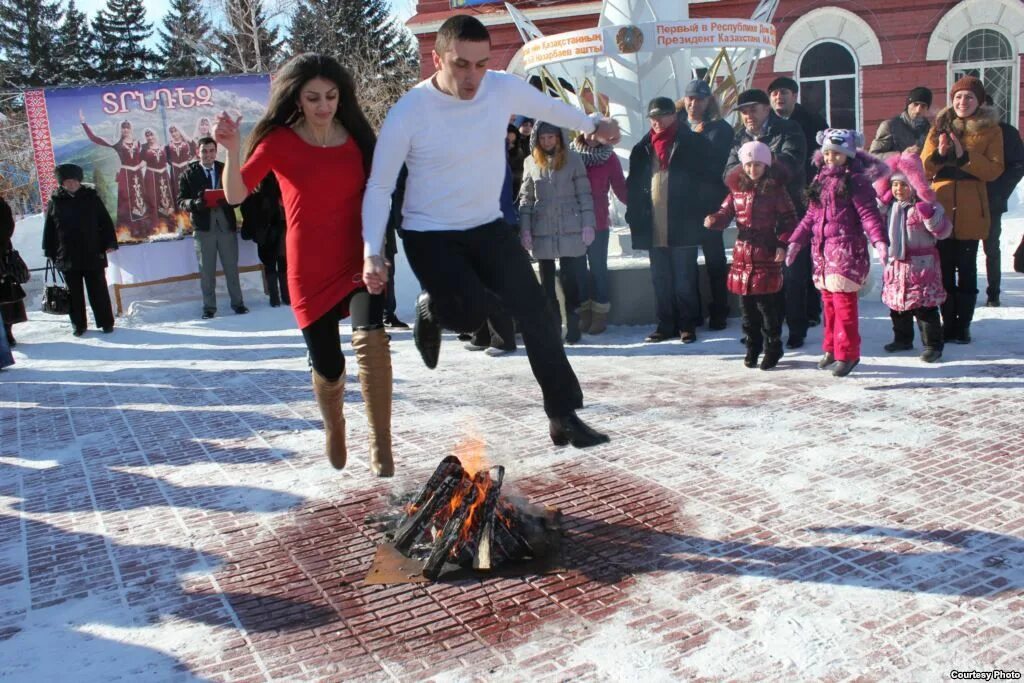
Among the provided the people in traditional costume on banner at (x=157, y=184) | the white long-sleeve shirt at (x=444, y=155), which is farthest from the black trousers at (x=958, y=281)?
the people in traditional costume on banner at (x=157, y=184)

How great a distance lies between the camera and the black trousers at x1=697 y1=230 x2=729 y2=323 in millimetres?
8648

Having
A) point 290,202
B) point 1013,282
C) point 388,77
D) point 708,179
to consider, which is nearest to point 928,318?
point 708,179

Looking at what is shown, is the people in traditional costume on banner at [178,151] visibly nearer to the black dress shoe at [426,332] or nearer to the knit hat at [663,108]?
the knit hat at [663,108]

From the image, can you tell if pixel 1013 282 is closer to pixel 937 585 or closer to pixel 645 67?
pixel 645 67

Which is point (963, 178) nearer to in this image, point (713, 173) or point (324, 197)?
point (713, 173)

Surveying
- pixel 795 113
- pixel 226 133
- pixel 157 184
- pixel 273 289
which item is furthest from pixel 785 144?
pixel 157 184

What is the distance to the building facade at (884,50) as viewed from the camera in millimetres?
19969

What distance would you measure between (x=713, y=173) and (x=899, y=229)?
1.71 meters

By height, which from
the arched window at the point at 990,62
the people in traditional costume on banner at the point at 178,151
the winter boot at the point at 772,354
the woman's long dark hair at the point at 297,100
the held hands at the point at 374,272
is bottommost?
the winter boot at the point at 772,354

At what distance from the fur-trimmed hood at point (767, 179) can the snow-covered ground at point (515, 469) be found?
4.62 feet

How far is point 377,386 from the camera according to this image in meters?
4.42

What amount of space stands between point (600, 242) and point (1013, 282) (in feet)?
15.4

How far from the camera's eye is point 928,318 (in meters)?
7.43

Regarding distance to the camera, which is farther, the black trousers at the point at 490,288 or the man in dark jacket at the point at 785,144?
the man in dark jacket at the point at 785,144
